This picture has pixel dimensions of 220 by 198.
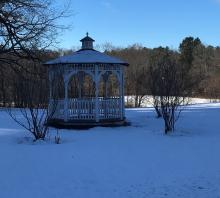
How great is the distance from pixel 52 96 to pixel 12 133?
7.79 ft

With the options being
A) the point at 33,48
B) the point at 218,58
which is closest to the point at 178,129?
the point at 33,48

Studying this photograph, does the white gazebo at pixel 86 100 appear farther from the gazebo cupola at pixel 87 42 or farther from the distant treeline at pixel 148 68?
the distant treeline at pixel 148 68

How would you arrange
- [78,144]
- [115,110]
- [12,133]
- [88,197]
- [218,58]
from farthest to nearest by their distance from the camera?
[218,58] → [115,110] → [12,133] → [78,144] → [88,197]

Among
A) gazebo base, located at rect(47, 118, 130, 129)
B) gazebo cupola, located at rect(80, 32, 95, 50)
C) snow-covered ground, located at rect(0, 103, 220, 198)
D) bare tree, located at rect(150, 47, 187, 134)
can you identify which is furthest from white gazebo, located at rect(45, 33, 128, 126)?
snow-covered ground, located at rect(0, 103, 220, 198)

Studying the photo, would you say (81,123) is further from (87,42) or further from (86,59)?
(87,42)

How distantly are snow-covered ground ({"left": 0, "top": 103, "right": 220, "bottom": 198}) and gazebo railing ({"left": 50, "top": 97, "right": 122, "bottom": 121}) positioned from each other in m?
2.62

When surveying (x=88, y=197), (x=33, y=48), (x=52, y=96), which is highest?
(x=33, y=48)

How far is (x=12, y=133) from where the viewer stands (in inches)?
696

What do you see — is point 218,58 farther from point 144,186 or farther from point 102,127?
point 144,186

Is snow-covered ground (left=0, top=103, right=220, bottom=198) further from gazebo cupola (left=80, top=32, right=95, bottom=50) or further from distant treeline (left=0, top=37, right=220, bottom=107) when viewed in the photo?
distant treeline (left=0, top=37, right=220, bottom=107)

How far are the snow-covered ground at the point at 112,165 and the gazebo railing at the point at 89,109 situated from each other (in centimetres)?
262

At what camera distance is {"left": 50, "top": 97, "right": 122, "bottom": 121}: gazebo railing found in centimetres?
2086

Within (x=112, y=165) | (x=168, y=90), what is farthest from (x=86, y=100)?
(x=112, y=165)

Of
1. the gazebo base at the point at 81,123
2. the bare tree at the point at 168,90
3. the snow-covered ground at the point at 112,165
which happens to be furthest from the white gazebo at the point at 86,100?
the snow-covered ground at the point at 112,165
